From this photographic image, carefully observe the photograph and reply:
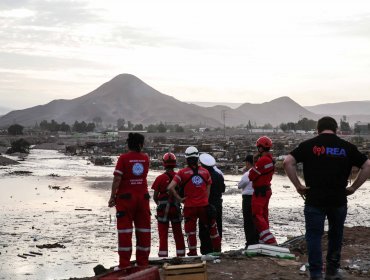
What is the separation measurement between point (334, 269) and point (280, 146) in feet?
190

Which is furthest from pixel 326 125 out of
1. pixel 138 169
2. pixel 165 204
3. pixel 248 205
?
pixel 248 205

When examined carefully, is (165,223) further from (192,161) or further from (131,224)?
(131,224)

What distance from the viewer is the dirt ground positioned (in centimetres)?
782

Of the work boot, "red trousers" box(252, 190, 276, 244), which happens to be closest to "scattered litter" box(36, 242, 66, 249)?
"red trousers" box(252, 190, 276, 244)

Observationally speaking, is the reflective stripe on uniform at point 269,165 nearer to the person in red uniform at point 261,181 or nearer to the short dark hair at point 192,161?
the person in red uniform at point 261,181

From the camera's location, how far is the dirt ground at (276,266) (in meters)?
7.82

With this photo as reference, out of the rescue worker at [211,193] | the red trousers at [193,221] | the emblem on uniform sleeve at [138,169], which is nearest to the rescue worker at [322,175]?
the emblem on uniform sleeve at [138,169]

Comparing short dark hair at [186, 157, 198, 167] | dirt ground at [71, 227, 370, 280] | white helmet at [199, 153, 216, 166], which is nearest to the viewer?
dirt ground at [71, 227, 370, 280]

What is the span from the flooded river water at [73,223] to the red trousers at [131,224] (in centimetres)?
413

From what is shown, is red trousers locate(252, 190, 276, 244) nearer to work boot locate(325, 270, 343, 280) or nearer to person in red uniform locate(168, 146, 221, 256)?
person in red uniform locate(168, 146, 221, 256)

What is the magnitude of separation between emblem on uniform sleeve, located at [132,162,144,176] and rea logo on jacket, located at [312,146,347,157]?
279 centimetres

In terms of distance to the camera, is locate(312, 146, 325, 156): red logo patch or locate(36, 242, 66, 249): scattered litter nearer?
locate(312, 146, 325, 156): red logo patch

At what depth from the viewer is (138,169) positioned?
26.3ft

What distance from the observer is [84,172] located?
4150 centimetres
